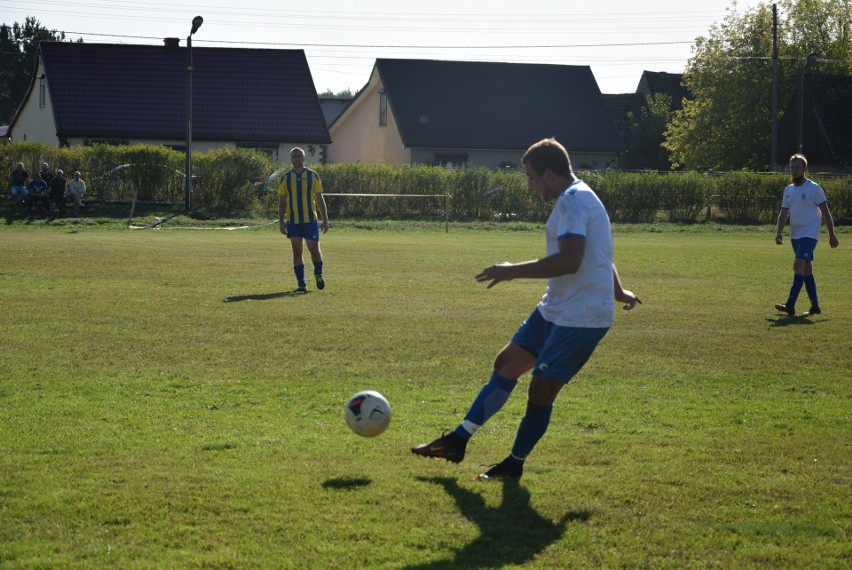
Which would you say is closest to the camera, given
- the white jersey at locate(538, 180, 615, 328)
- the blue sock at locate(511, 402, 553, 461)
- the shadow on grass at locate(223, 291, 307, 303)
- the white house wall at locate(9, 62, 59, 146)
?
the white jersey at locate(538, 180, 615, 328)

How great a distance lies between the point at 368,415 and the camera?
6.72 m

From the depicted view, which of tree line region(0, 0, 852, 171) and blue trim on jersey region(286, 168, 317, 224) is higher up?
tree line region(0, 0, 852, 171)

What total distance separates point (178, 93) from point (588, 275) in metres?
50.6

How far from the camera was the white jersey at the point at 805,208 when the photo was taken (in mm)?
14469

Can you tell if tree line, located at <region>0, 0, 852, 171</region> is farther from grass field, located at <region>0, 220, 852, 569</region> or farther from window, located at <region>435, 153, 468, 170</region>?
grass field, located at <region>0, 220, 852, 569</region>

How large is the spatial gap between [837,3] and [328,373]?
6767 centimetres

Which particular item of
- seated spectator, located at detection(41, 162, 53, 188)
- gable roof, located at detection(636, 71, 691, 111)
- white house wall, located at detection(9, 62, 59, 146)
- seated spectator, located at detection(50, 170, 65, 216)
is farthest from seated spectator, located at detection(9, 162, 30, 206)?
gable roof, located at detection(636, 71, 691, 111)

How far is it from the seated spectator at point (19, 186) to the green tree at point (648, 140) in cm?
4256

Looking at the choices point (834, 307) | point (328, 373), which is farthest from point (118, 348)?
point (834, 307)

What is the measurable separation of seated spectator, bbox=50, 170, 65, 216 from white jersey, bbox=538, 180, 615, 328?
31.1 metres

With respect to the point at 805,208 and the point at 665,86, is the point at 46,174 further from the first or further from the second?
the point at 665,86

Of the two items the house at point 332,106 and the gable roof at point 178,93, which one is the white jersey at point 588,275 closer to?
the gable roof at point 178,93

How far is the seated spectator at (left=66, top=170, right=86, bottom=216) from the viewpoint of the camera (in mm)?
35500

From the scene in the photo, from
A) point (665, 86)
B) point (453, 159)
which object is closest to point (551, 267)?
point (453, 159)
